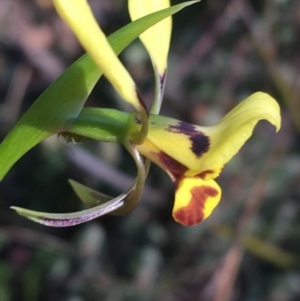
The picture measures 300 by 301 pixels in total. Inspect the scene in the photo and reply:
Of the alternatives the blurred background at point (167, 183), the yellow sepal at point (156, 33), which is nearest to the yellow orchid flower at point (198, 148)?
the yellow sepal at point (156, 33)

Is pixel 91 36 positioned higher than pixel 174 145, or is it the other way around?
pixel 91 36

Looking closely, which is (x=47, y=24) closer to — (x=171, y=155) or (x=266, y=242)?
(x=266, y=242)

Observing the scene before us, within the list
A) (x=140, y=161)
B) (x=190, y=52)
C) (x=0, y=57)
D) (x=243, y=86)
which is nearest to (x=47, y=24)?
(x=0, y=57)

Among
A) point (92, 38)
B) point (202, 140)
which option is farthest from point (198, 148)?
point (92, 38)

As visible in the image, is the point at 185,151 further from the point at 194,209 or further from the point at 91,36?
the point at 91,36

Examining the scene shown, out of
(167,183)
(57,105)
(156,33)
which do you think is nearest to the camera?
(57,105)

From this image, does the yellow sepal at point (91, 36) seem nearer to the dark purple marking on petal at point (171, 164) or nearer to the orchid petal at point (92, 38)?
the orchid petal at point (92, 38)
